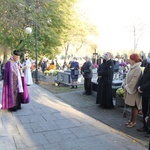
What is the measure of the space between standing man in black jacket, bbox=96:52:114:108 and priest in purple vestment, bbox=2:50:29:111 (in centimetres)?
238

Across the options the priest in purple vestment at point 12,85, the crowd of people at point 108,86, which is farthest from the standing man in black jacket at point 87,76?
the priest in purple vestment at point 12,85

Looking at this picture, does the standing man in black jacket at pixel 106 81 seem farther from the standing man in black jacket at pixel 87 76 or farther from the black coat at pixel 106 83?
the standing man in black jacket at pixel 87 76

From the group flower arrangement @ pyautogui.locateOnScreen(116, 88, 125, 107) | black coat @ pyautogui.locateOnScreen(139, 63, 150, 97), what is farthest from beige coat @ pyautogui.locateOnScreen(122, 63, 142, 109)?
flower arrangement @ pyautogui.locateOnScreen(116, 88, 125, 107)

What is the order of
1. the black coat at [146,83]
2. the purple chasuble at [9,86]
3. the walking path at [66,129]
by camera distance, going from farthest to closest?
the purple chasuble at [9,86], the black coat at [146,83], the walking path at [66,129]

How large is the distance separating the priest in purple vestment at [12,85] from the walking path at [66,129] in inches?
10.9

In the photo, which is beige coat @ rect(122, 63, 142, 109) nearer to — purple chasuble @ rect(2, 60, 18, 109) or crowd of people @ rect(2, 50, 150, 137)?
crowd of people @ rect(2, 50, 150, 137)

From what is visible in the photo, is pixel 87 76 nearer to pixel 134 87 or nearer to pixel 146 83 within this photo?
pixel 134 87

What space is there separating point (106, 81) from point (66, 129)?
2464mm

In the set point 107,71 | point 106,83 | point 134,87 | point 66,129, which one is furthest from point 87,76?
point 66,129

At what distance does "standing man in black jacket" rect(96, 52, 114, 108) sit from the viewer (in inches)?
271

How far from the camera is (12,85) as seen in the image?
21.1ft

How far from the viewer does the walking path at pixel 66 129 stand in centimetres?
412

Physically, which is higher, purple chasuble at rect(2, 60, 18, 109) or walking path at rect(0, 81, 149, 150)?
purple chasuble at rect(2, 60, 18, 109)

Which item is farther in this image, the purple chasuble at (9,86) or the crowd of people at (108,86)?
the purple chasuble at (9,86)
